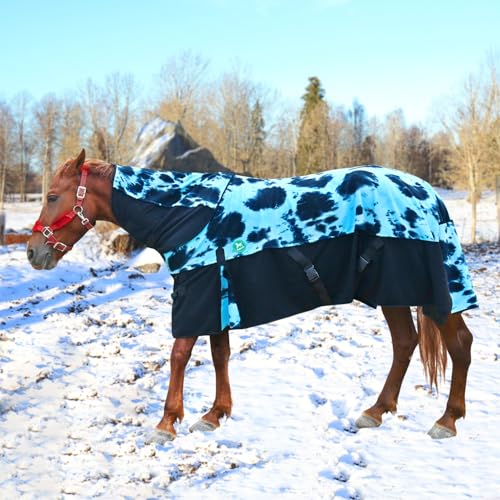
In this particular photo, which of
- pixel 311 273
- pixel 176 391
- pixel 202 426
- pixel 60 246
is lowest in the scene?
pixel 202 426

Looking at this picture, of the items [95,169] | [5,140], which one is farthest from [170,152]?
[5,140]

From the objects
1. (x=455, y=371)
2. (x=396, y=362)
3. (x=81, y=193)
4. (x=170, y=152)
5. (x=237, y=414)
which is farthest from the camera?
(x=170, y=152)

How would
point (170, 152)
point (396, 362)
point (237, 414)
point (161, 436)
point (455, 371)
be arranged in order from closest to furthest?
A: point (161, 436), point (455, 371), point (396, 362), point (237, 414), point (170, 152)

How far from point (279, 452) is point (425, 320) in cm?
147

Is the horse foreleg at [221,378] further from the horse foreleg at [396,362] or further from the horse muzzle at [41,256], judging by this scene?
the horse muzzle at [41,256]

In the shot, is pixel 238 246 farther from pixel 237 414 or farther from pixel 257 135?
pixel 257 135

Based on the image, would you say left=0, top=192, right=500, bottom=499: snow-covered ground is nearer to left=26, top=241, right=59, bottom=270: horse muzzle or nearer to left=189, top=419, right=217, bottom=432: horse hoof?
left=189, top=419, right=217, bottom=432: horse hoof

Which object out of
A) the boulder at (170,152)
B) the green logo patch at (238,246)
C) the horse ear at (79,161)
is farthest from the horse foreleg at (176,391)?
the boulder at (170,152)

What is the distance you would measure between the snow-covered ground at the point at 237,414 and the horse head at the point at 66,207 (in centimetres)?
124

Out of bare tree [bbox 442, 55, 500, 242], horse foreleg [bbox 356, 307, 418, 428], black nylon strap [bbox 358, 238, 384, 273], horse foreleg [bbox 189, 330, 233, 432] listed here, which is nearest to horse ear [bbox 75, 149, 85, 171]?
horse foreleg [bbox 189, 330, 233, 432]

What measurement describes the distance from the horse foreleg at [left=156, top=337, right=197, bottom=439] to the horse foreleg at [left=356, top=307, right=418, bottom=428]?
1180mm

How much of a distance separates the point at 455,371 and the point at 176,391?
170 cm

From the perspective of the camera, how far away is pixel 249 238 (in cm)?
280

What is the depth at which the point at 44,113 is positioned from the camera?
145 feet
